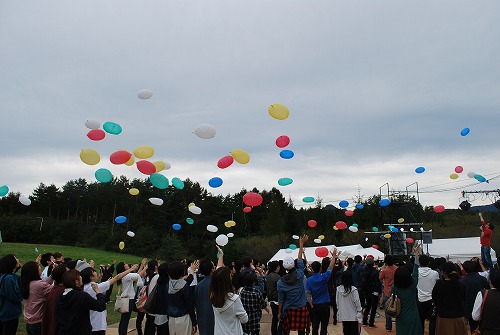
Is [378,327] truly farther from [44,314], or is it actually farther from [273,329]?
[44,314]

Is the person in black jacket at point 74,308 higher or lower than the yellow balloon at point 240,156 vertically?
lower

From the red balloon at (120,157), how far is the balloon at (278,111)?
357 cm

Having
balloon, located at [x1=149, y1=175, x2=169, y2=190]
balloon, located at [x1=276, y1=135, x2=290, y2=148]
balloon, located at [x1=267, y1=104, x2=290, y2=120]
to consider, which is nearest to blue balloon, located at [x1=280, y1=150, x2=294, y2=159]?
balloon, located at [x1=276, y1=135, x2=290, y2=148]

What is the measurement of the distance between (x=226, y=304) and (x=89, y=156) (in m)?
6.56

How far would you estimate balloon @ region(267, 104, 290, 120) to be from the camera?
9.40 meters

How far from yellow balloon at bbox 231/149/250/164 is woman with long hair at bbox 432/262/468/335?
5587 mm

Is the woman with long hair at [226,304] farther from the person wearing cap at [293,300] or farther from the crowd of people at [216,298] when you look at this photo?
the person wearing cap at [293,300]

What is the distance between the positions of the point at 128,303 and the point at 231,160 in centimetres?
430

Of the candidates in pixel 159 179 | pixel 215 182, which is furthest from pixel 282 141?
pixel 159 179

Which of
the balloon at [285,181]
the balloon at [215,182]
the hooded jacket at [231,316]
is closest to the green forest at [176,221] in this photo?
the balloon at [285,181]

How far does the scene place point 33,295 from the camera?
192 inches

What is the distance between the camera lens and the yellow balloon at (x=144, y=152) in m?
9.90

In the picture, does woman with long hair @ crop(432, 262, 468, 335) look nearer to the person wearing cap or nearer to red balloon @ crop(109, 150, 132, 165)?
the person wearing cap

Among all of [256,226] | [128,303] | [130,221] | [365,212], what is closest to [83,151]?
[128,303]
